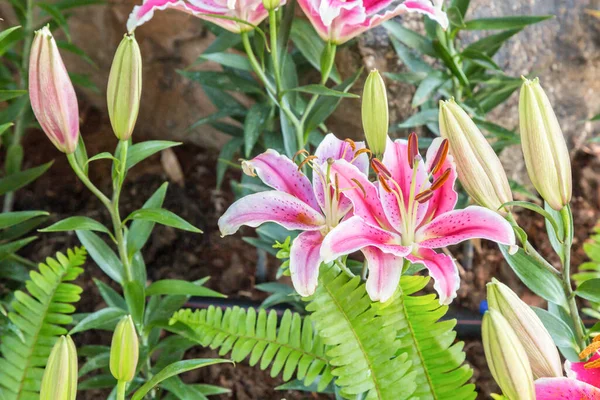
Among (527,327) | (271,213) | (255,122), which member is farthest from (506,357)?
(255,122)

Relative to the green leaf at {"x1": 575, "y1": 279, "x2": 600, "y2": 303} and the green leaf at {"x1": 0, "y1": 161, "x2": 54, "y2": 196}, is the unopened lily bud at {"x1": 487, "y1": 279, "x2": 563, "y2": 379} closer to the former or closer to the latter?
the green leaf at {"x1": 575, "y1": 279, "x2": 600, "y2": 303}

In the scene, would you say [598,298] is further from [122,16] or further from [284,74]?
[122,16]

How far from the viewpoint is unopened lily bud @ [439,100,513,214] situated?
0.64 meters

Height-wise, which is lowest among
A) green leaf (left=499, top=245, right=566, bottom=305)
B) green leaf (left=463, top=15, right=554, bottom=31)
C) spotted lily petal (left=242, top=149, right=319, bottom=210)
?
green leaf (left=499, top=245, right=566, bottom=305)

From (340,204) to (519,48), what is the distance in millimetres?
853

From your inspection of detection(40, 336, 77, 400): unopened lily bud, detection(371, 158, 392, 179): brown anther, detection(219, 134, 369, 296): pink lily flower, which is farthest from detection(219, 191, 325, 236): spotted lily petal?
detection(40, 336, 77, 400): unopened lily bud

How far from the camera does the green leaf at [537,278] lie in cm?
76

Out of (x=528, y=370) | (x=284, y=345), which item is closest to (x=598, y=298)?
(x=528, y=370)

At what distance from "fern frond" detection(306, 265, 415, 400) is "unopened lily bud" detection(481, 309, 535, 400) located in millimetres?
163

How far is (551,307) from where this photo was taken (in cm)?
86

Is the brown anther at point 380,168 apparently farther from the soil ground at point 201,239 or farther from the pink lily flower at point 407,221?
the soil ground at point 201,239

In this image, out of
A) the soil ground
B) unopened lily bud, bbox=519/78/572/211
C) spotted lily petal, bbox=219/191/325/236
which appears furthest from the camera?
the soil ground

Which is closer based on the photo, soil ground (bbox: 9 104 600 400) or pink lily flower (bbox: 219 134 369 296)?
pink lily flower (bbox: 219 134 369 296)

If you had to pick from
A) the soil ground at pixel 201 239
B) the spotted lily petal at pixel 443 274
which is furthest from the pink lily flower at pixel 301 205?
the soil ground at pixel 201 239
